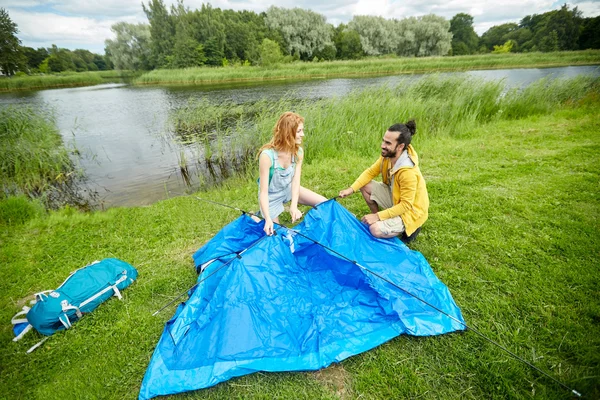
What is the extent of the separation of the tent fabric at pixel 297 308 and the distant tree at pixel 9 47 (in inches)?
1399

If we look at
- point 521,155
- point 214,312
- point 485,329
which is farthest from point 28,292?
point 521,155

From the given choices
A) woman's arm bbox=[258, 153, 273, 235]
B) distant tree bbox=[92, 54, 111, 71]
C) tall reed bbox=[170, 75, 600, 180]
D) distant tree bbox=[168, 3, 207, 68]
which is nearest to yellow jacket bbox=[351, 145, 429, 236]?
woman's arm bbox=[258, 153, 273, 235]

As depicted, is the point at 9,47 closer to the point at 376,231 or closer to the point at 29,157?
the point at 29,157

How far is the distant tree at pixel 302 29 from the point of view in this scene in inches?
1674

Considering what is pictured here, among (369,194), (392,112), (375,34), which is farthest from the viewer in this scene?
(375,34)

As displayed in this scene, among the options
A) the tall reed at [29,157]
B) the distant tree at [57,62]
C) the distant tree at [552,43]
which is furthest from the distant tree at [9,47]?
the distant tree at [552,43]

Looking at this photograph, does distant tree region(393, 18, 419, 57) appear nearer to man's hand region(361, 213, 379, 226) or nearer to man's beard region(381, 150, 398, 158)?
man's beard region(381, 150, 398, 158)

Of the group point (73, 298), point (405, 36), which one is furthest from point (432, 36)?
point (73, 298)

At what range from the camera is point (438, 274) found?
267 cm

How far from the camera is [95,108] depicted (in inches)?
621

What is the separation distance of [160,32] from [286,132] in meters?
52.2

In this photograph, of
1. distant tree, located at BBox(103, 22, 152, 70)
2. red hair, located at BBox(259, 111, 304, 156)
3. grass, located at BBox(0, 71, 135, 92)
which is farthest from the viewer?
distant tree, located at BBox(103, 22, 152, 70)

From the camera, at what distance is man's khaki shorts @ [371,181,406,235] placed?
9.20ft

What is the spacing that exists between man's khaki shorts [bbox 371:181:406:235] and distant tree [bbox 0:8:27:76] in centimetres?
3562
